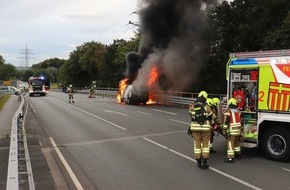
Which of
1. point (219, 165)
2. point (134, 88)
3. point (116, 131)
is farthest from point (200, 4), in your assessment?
point (219, 165)

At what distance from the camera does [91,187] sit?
7.39m

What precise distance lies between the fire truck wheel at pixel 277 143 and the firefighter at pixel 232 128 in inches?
27.2

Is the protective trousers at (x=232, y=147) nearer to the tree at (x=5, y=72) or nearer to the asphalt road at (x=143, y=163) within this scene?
the asphalt road at (x=143, y=163)

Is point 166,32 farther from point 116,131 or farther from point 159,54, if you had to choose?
point 116,131

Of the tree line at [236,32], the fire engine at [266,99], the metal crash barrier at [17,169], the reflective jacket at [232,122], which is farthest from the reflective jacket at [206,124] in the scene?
the tree line at [236,32]

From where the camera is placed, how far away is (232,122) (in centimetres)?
982

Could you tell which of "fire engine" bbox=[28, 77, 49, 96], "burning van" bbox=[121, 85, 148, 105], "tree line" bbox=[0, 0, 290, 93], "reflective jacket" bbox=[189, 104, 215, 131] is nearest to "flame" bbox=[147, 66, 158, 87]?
"burning van" bbox=[121, 85, 148, 105]

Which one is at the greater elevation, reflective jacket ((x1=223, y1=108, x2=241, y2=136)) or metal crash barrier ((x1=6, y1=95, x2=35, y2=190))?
reflective jacket ((x1=223, y1=108, x2=241, y2=136))

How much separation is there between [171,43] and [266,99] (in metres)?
27.7

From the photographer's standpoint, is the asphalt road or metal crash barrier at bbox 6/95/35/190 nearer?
metal crash barrier at bbox 6/95/35/190

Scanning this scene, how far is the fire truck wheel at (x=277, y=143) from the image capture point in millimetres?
9508

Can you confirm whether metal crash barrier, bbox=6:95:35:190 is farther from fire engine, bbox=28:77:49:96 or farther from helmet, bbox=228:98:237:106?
fire engine, bbox=28:77:49:96

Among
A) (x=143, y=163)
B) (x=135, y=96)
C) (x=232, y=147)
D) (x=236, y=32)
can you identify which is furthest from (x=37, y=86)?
(x=232, y=147)

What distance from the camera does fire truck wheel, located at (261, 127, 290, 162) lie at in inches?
374
